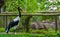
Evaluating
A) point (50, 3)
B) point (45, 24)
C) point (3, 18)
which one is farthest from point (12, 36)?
point (45, 24)

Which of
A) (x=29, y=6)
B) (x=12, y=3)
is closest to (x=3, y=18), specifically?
(x=29, y=6)

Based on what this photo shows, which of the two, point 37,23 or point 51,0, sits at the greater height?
point 51,0

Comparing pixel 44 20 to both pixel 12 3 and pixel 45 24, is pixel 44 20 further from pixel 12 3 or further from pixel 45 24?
pixel 12 3

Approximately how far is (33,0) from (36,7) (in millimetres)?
853

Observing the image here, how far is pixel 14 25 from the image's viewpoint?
11.9m

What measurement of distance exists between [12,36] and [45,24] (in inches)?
175

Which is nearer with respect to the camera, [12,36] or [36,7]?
[12,36]

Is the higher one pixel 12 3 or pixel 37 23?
pixel 12 3

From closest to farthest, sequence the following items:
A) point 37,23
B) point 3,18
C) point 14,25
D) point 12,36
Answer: point 12,36, point 14,25, point 3,18, point 37,23

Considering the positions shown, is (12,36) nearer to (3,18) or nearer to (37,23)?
(3,18)

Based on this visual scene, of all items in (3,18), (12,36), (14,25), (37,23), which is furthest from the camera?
(37,23)

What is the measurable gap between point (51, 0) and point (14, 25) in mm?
2050

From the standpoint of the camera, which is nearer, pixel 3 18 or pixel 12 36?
pixel 12 36

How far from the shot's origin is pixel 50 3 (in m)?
11.2
